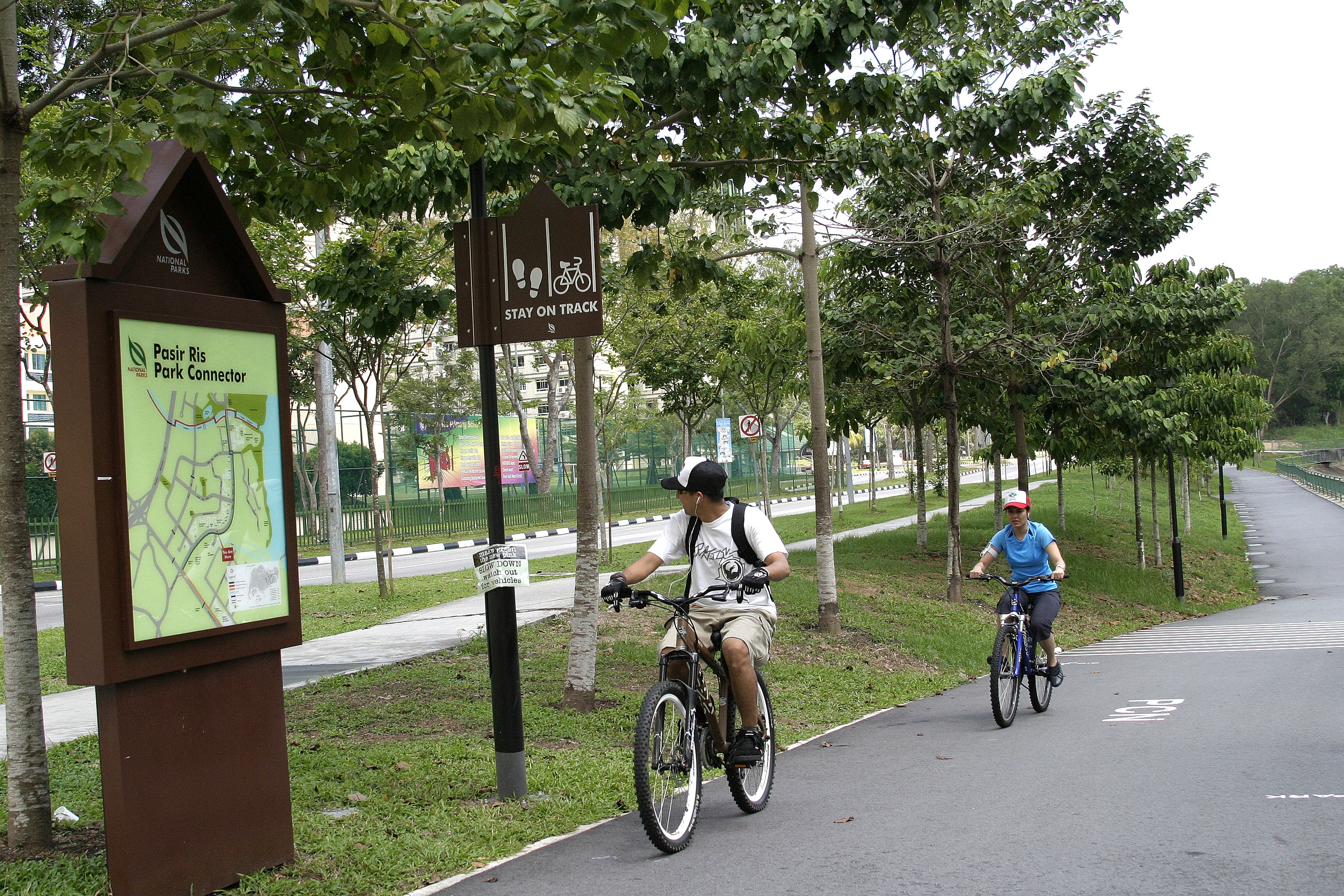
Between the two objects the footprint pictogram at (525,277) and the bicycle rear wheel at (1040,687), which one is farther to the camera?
the bicycle rear wheel at (1040,687)

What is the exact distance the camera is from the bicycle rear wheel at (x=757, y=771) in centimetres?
575

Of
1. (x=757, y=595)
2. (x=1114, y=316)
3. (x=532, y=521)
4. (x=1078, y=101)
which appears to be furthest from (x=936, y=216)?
(x=532, y=521)

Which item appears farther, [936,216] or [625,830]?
[936,216]

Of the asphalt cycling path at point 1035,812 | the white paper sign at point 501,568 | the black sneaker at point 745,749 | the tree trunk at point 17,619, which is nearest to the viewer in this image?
the asphalt cycling path at point 1035,812

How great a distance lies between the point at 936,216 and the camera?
1606cm

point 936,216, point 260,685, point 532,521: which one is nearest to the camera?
point 260,685

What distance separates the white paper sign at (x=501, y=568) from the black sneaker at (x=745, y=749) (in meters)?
1.33

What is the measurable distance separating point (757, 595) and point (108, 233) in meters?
3.37

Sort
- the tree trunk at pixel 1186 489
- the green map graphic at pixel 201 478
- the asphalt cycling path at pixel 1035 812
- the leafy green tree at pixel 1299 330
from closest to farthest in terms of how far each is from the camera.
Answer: the green map graphic at pixel 201 478 < the asphalt cycling path at pixel 1035 812 < the tree trunk at pixel 1186 489 < the leafy green tree at pixel 1299 330

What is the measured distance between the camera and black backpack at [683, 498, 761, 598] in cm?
580

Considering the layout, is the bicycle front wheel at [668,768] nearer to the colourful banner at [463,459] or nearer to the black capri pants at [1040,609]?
the black capri pants at [1040,609]

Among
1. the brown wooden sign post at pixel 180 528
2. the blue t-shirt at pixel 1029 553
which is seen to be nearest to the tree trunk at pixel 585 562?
the blue t-shirt at pixel 1029 553

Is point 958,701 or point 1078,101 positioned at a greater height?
point 1078,101

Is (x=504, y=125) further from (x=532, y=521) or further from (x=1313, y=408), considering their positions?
(x=1313, y=408)
